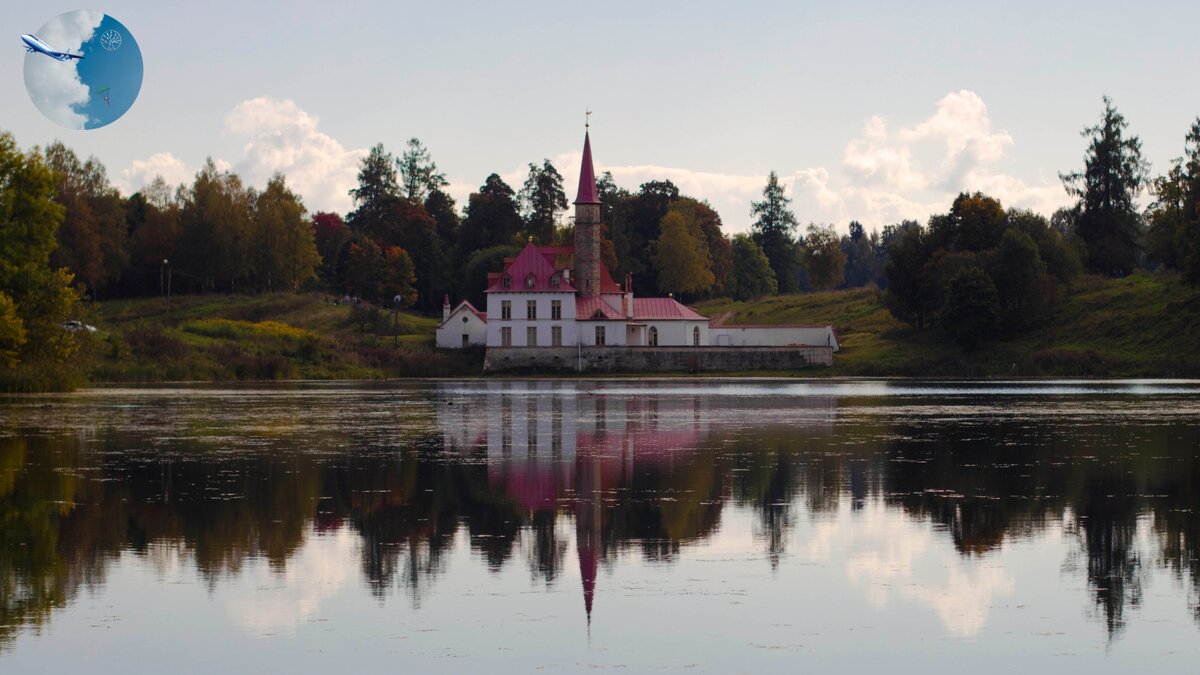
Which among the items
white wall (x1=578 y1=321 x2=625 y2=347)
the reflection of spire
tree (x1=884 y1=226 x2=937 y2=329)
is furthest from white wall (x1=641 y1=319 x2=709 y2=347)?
the reflection of spire

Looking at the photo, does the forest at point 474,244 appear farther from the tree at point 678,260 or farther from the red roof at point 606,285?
the red roof at point 606,285

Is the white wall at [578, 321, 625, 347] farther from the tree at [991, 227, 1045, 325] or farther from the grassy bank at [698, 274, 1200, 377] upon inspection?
the tree at [991, 227, 1045, 325]

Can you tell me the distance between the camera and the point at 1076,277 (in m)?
102

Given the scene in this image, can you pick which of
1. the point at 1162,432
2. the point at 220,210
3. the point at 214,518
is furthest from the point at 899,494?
the point at 220,210

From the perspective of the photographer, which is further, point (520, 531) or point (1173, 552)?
point (520, 531)

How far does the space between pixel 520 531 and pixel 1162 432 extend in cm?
2083

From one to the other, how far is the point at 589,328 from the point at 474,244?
45291 millimetres

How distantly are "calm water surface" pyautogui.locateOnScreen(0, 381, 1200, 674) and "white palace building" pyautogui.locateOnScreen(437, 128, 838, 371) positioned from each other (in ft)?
211

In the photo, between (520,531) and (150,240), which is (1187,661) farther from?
(150,240)

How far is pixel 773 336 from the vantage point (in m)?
103

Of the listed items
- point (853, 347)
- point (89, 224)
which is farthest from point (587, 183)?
point (89, 224)

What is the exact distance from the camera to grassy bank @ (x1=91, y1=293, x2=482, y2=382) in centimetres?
8081

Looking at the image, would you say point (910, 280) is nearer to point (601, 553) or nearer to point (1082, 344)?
point (1082, 344)

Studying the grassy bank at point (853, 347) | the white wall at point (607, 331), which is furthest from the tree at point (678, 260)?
the white wall at point (607, 331)
